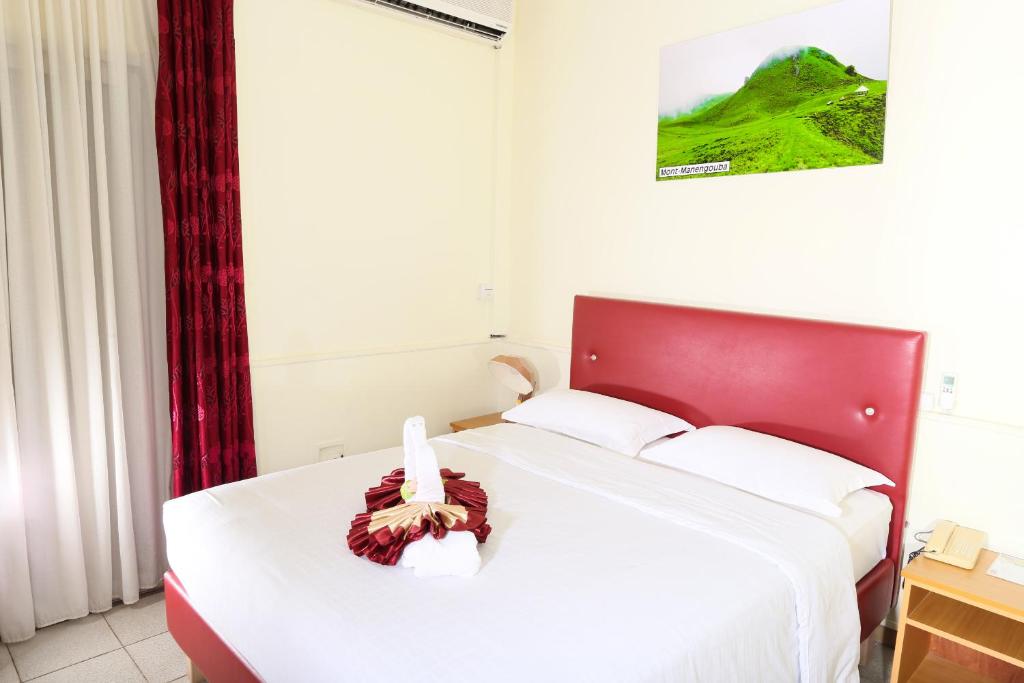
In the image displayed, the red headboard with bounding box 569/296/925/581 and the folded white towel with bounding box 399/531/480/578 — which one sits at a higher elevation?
the red headboard with bounding box 569/296/925/581

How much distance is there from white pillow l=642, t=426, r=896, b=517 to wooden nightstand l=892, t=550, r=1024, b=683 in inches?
12.0

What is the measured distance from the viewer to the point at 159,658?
7.60 ft

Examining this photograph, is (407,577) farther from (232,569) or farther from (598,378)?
(598,378)

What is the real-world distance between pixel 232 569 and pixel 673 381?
1.95 metres

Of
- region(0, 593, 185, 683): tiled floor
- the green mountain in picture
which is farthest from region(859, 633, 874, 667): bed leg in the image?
region(0, 593, 185, 683): tiled floor

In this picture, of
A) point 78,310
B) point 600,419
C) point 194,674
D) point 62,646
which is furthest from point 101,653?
point 600,419

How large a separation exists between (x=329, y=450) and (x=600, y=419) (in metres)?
1.38

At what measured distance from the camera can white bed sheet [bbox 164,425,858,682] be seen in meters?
1.39

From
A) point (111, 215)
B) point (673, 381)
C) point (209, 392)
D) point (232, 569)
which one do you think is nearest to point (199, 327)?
point (209, 392)

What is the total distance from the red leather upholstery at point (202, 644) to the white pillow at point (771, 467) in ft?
5.12

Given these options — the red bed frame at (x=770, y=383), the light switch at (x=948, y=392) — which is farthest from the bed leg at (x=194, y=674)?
the light switch at (x=948, y=392)

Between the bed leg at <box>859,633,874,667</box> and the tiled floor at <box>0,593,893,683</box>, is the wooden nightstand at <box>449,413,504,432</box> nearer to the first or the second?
the tiled floor at <box>0,593,893,683</box>

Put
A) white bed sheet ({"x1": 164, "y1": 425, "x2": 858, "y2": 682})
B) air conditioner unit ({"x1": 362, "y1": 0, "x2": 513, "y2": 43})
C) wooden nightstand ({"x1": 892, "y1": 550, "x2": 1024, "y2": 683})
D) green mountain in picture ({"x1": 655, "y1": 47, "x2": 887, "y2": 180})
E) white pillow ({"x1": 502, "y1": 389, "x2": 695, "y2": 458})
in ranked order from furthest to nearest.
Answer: air conditioner unit ({"x1": 362, "y1": 0, "x2": 513, "y2": 43})
white pillow ({"x1": 502, "y1": 389, "x2": 695, "y2": 458})
green mountain in picture ({"x1": 655, "y1": 47, "x2": 887, "y2": 180})
wooden nightstand ({"x1": 892, "y1": 550, "x2": 1024, "y2": 683})
white bed sheet ({"x1": 164, "y1": 425, "x2": 858, "y2": 682})

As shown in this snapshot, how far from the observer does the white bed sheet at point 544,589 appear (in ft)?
4.55
